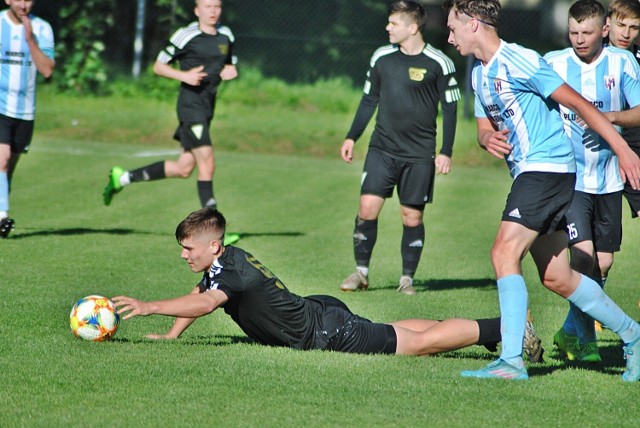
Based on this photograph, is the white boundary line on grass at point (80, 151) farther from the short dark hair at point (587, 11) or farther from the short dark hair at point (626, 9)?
the short dark hair at point (587, 11)

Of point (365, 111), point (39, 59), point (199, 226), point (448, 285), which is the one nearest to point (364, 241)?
point (448, 285)

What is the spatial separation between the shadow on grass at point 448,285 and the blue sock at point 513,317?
11.5ft

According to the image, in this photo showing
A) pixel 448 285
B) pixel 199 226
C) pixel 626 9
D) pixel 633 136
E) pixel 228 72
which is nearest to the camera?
pixel 199 226

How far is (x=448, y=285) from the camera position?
9.68 meters

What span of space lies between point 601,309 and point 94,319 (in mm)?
2914

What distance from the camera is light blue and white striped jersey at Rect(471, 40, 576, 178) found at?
19.3 ft

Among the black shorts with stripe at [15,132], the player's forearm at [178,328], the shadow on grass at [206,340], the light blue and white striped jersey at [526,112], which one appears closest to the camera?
the light blue and white striped jersey at [526,112]

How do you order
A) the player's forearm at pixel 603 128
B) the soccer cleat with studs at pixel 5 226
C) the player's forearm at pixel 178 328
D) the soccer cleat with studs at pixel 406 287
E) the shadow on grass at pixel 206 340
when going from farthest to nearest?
the soccer cleat with studs at pixel 5 226 → the soccer cleat with studs at pixel 406 287 → the player's forearm at pixel 178 328 → the shadow on grass at pixel 206 340 → the player's forearm at pixel 603 128

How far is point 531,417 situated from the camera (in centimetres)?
510

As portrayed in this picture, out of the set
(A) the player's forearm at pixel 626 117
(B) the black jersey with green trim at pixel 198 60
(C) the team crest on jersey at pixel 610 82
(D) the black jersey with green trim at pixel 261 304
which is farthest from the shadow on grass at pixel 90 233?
(A) the player's forearm at pixel 626 117

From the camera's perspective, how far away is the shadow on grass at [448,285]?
9484mm

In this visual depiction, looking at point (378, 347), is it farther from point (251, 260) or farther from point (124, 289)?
point (124, 289)

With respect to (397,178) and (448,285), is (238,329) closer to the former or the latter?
(397,178)

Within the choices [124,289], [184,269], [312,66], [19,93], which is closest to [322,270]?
[184,269]
